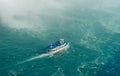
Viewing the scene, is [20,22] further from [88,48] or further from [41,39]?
[88,48]

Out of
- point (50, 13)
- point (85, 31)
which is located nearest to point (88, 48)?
point (85, 31)

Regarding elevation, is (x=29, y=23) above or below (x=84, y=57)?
above

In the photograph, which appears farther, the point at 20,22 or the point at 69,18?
the point at 69,18

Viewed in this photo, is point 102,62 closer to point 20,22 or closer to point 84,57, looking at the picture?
point 84,57

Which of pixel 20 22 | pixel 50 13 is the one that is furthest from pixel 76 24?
pixel 20 22

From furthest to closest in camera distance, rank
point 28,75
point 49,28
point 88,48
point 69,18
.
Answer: point 69,18 < point 49,28 < point 88,48 < point 28,75

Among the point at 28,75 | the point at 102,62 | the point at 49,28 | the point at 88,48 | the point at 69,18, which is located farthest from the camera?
the point at 69,18
